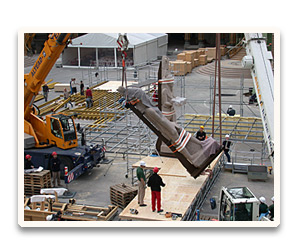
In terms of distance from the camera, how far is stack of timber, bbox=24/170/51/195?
18.0m

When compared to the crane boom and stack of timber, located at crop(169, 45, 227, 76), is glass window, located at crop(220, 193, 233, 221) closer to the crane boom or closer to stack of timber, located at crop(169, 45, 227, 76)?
the crane boom

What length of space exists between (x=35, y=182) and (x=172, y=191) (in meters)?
5.41

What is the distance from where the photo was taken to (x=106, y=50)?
152ft

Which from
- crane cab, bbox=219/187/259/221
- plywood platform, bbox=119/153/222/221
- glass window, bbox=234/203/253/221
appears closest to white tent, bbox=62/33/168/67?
plywood platform, bbox=119/153/222/221

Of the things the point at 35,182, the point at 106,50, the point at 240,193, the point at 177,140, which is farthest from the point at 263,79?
the point at 106,50

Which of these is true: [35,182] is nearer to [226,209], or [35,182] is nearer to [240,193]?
[226,209]

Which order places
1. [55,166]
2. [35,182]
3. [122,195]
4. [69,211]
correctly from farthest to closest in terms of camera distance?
[55,166], [35,182], [122,195], [69,211]

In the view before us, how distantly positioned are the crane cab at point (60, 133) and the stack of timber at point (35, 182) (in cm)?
210

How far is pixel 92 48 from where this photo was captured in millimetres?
47469

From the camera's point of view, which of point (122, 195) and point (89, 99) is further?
point (89, 99)

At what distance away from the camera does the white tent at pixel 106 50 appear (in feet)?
146

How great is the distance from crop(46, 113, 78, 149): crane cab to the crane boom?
770cm

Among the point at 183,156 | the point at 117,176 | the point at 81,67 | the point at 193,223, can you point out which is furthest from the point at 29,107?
the point at 81,67
